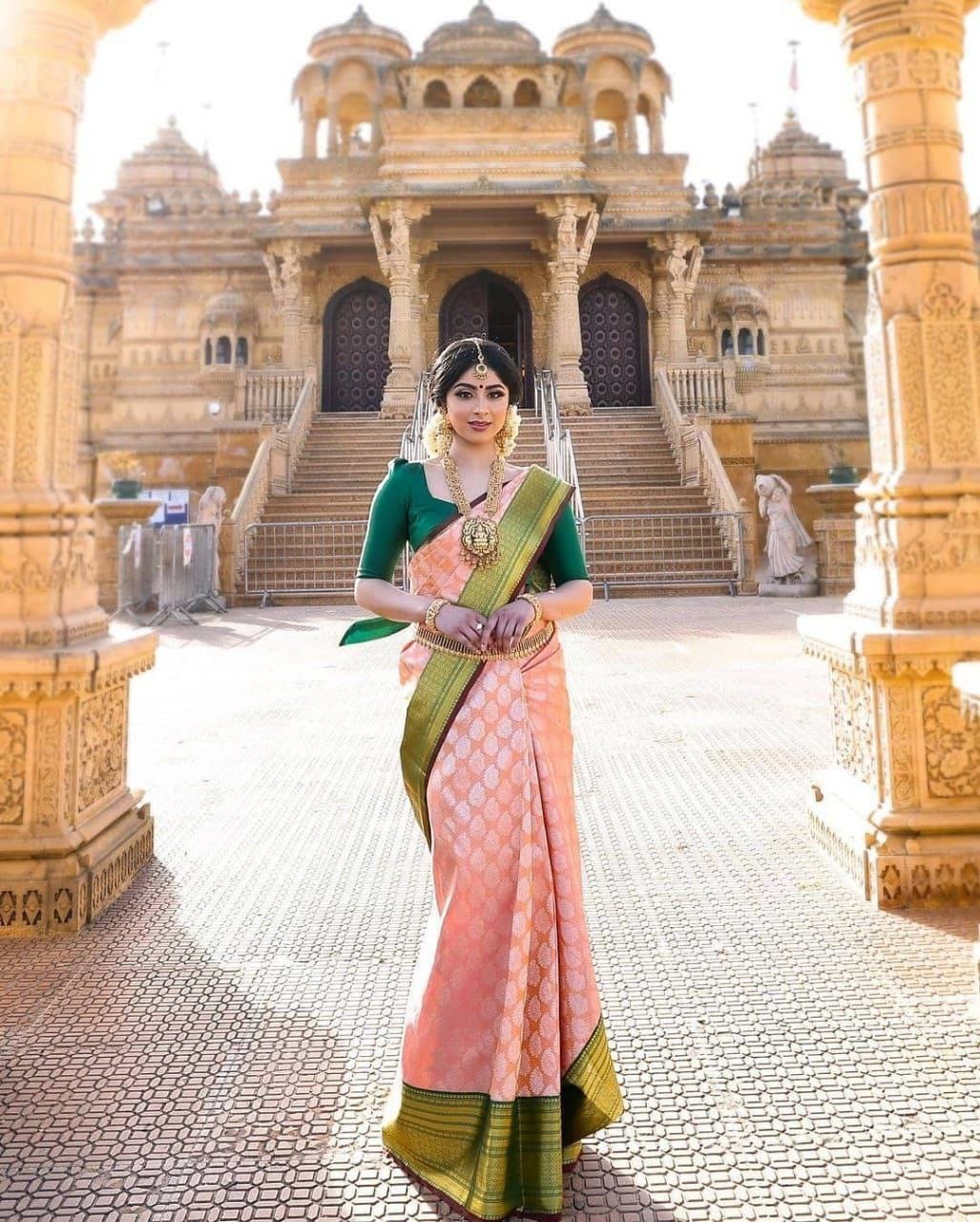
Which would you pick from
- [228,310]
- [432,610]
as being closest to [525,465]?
[228,310]

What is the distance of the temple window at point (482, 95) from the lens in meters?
21.2

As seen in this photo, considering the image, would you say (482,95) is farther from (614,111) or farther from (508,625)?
(508,625)

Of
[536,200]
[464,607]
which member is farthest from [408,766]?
[536,200]

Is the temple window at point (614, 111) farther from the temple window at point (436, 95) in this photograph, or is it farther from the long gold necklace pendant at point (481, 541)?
the long gold necklace pendant at point (481, 541)

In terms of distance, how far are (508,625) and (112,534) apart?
12.2 metres

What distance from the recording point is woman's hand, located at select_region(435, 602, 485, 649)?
1.74 m

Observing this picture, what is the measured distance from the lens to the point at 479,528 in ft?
5.94

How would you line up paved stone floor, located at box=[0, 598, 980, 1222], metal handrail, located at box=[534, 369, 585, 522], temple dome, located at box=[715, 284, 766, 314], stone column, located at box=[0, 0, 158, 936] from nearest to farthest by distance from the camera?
paved stone floor, located at box=[0, 598, 980, 1222], stone column, located at box=[0, 0, 158, 936], metal handrail, located at box=[534, 369, 585, 522], temple dome, located at box=[715, 284, 766, 314]

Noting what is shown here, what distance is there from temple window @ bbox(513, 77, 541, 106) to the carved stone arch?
463mm

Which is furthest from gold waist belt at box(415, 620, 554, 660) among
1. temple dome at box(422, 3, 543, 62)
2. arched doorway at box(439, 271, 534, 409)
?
temple dome at box(422, 3, 543, 62)

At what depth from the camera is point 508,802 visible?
170cm

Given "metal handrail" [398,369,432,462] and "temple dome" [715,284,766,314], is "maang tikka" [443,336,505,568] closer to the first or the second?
"metal handrail" [398,369,432,462]

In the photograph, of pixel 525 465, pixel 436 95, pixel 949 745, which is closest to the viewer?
pixel 949 745

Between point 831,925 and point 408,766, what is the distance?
177 cm
